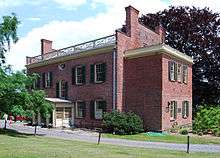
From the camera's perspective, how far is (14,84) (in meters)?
28.2

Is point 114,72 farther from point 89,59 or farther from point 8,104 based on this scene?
point 8,104

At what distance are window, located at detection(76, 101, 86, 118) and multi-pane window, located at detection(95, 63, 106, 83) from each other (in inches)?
121

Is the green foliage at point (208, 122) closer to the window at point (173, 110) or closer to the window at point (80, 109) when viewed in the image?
the window at point (173, 110)

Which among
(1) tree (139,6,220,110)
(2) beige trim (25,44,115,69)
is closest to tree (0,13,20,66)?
(2) beige trim (25,44,115,69)

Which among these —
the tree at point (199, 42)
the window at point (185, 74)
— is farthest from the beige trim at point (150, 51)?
the tree at point (199, 42)

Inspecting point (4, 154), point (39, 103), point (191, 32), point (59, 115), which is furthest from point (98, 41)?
point (4, 154)

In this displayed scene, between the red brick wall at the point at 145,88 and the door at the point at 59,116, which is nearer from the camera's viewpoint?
the red brick wall at the point at 145,88

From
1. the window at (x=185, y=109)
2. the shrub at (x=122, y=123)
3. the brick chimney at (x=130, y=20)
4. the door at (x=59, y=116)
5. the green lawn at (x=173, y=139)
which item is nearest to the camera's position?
the green lawn at (x=173, y=139)

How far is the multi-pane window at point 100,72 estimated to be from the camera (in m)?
36.3

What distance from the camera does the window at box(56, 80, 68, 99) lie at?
40912mm

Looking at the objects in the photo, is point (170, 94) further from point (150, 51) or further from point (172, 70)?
point (150, 51)

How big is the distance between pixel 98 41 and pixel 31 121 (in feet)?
38.8

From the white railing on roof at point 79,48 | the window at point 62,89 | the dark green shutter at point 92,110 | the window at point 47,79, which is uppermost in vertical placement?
the white railing on roof at point 79,48

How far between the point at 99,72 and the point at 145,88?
4.80 meters
